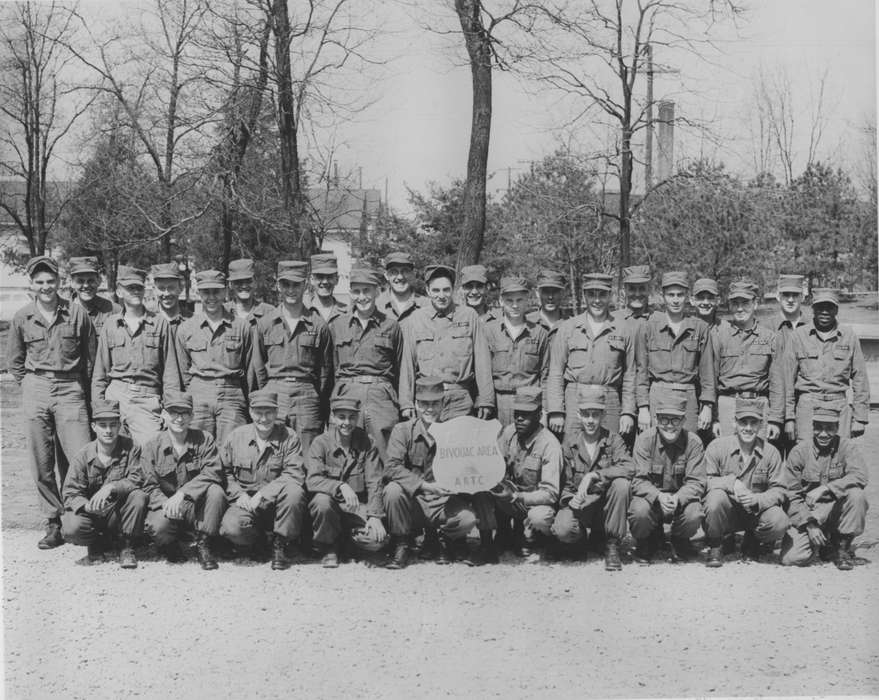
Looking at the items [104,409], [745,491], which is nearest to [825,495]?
[745,491]

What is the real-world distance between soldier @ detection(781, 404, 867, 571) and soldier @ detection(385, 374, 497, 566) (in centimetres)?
178

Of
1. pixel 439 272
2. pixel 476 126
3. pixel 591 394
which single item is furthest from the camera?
pixel 476 126

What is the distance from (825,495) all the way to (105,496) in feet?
13.6

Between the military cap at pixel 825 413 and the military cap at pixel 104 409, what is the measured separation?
414cm

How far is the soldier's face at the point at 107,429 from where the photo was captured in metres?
5.61

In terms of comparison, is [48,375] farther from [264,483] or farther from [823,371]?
[823,371]

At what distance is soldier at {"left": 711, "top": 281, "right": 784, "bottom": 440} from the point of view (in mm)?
6367

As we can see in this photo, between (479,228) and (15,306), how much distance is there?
928 inches

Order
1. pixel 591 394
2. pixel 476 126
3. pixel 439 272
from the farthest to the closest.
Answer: pixel 476 126 → pixel 439 272 → pixel 591 394

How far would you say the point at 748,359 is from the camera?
20.9 ft

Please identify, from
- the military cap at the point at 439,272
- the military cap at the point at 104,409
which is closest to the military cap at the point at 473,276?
the military cap at the point at 439,272

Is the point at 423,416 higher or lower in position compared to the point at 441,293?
lower

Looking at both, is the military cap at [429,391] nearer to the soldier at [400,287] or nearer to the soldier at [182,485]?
the soldier at [400,287]

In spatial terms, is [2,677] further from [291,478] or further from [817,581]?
[817,581]
